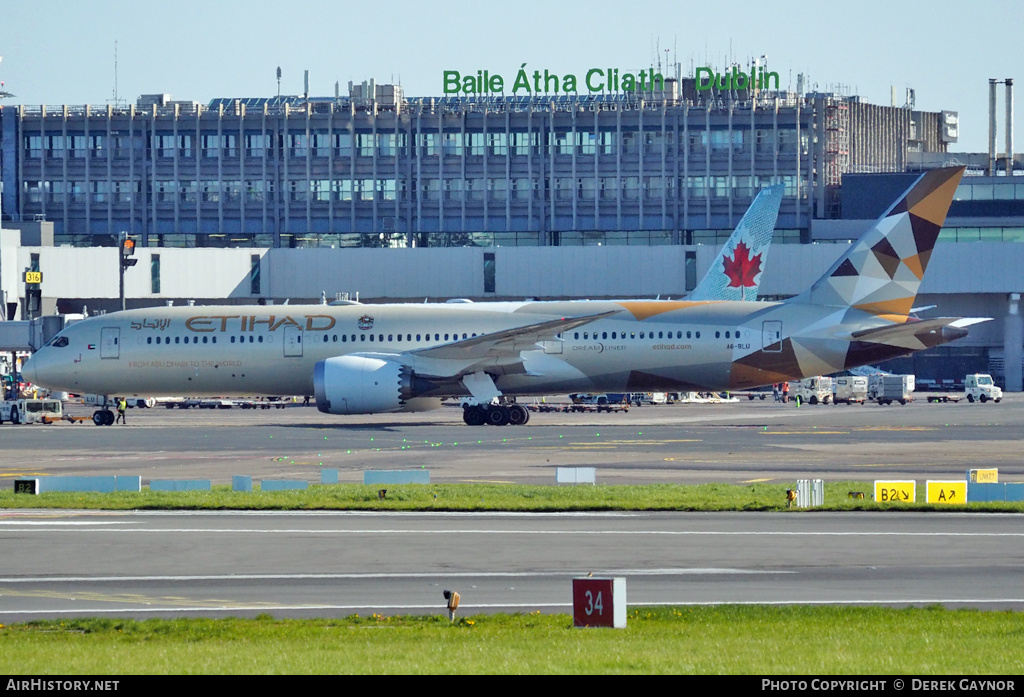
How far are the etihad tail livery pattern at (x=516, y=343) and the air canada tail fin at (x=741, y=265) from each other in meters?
18.0

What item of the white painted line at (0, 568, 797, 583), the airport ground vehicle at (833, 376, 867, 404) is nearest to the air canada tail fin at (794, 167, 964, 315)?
the airport ground vehicle at (833, 376, 867, 404)

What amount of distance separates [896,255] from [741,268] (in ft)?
67.7

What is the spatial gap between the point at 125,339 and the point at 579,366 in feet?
58.7

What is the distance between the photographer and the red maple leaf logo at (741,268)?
232ft

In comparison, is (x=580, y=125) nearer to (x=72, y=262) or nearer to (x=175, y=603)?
(x=72, y=262)

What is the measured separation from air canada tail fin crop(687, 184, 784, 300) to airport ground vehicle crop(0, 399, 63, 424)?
3159 cm

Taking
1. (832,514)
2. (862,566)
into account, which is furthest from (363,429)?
(862,566)

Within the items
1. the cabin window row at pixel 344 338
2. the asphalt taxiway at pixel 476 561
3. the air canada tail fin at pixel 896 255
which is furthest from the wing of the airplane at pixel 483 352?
the asphalt taxiway at pixel 476 561

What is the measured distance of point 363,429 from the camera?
165 ft

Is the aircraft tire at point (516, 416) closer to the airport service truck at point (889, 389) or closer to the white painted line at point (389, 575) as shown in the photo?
the airport service truck at point (889, 389)

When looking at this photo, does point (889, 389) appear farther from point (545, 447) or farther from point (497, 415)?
point (545, 447)

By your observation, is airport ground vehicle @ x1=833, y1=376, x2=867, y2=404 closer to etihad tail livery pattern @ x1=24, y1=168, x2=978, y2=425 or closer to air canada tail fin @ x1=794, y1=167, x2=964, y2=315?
etihad tail livery pattern @ x1=24, y1=168, x2=978, y2=425

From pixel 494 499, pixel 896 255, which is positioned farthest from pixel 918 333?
pixel 494 499

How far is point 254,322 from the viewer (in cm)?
5369
